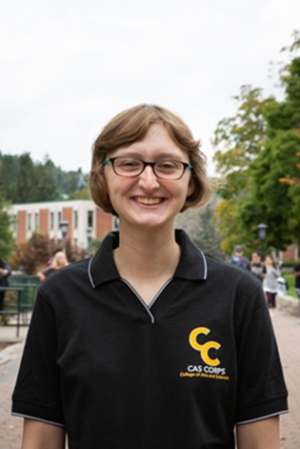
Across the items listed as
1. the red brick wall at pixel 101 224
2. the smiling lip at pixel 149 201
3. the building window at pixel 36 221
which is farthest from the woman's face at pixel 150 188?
the building window at pixel 36 221

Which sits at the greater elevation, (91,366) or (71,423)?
(91,366)

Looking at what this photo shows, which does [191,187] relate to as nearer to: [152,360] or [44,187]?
[152,360]

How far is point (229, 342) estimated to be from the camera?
2.39 m

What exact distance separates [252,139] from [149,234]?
4764 cm

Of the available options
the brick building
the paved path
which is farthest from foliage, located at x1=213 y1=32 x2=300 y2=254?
the brick building

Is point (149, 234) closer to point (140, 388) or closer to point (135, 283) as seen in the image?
point (135, 283)

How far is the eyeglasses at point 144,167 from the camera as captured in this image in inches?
97.3

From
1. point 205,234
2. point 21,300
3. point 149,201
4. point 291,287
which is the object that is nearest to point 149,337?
point 149,201

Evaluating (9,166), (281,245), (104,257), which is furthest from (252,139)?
(9,166)

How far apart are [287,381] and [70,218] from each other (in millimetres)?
89003

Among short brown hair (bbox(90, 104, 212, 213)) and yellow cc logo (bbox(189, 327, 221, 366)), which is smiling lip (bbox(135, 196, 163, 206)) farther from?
yellow cc logo (bbox(189, 327, 221, 366))

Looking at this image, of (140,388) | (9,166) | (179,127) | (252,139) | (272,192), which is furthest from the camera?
(9,166)

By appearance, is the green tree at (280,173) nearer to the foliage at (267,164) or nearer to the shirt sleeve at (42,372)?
the foliage at (267,164)

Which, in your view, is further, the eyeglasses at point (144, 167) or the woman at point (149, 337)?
the eyeglasses at point (144, 167)
